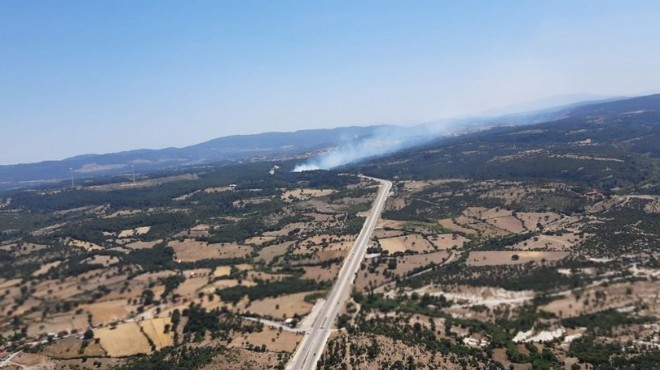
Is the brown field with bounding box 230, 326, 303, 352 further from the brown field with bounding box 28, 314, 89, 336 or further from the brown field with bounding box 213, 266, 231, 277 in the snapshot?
the brown field with bounding box 213, 266, 231, 277

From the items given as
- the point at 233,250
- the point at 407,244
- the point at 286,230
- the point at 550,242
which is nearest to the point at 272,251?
the point at 233,250

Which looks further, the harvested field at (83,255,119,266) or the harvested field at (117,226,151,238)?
the harvested field at (117,226,151,238)

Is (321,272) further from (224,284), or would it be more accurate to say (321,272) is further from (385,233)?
(385,233)

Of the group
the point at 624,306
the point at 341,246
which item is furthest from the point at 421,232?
the point at 624,306

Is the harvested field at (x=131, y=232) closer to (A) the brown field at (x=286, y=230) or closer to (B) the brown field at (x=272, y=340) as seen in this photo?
(A) the brown field at (x=286, y=230)

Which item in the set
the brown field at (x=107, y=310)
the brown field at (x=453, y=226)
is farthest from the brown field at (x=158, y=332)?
the brown field at (x=453, y=226)

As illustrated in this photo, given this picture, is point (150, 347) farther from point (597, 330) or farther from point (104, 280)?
point (597, 330)

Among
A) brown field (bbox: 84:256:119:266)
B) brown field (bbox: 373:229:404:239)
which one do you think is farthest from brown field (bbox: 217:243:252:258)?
brown field (bbox: 373:229:404:239)
